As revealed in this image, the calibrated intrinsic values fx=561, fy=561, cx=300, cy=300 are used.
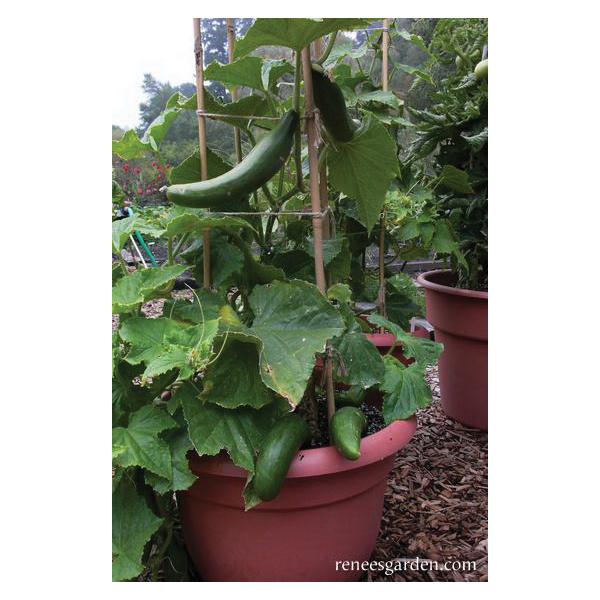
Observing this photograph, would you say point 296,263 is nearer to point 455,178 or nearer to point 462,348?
point 455,178

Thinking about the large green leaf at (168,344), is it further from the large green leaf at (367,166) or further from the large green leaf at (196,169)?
the large green leaf at (367,166)

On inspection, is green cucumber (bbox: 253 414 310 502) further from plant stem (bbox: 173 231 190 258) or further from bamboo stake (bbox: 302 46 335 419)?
plant stem (bbox: 173 231 190 258)

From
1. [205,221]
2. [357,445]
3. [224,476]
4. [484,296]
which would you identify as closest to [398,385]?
[357,445]

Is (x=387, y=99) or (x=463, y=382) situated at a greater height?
(x=387, y=99)

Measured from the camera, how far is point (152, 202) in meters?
4.75

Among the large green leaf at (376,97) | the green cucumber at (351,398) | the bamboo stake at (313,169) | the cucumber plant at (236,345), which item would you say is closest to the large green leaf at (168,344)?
the cucumber plant at (236,345)

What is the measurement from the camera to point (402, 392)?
3.45 ft

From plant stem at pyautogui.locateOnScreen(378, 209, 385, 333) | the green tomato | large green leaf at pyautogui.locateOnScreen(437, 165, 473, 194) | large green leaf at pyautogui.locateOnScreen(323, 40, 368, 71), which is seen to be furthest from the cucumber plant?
the green tomato

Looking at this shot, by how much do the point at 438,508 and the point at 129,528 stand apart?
2.63 feet

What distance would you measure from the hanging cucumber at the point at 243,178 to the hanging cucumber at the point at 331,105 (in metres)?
0.06

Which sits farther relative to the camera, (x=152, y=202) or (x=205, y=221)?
(x=152, y=202)

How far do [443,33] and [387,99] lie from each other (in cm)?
72

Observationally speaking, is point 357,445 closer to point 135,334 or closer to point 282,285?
point 282,285

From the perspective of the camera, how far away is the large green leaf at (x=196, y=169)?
1043 mm
